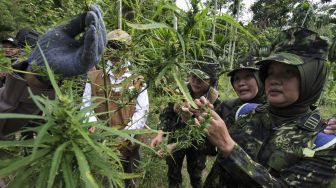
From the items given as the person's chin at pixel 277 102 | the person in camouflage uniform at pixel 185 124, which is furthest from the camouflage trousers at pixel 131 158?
the person's chin at pixel 277 102

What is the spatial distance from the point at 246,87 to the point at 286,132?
4.30ft

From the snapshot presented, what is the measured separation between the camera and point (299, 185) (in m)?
1.60

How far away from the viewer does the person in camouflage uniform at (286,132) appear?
1.61m

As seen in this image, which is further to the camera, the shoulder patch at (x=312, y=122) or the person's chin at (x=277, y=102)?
the person's chin at (x=277, y=102)

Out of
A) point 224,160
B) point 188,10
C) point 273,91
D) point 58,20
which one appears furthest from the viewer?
point 273,91

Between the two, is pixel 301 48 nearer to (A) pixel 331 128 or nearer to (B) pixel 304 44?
(B) pixel 304 44

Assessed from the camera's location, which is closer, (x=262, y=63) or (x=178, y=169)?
(x=262, y=63)

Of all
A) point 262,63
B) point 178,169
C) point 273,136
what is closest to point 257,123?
point 273,136

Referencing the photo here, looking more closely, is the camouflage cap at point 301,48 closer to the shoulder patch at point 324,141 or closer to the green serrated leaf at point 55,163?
the shoulder patch at point 324,141

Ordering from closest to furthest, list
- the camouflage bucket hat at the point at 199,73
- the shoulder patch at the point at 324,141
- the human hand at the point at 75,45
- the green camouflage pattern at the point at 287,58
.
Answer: the human hand at the point at 75,45 < the camouflage bucket hat at the point at 199,73 < the shoulder patch at the point at 324,141 < the green camouflage pattern at the point at 287,58

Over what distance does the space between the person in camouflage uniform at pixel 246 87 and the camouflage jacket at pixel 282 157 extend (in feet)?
3.53

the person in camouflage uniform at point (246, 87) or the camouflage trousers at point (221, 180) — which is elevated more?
the person in camouflage uniform at point (246, 87)

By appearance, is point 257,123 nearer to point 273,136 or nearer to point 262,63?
point 273,136

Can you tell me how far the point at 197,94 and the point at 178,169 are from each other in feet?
3.58
